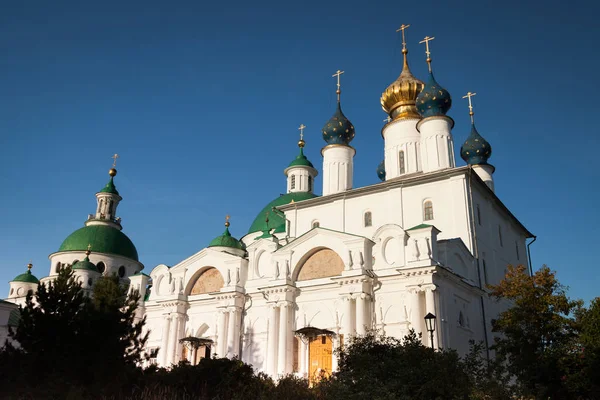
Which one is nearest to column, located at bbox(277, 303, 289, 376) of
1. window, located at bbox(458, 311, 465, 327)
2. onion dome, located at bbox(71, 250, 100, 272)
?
window, located at bbox(458, 311, 465, 327)

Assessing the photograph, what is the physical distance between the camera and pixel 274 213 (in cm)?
3325

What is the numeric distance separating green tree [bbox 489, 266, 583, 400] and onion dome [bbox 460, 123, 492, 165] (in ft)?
52.9

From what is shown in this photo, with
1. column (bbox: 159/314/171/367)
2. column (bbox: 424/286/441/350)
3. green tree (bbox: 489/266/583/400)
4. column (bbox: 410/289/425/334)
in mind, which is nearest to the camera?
green tree (bbox: 489/266/583/400)

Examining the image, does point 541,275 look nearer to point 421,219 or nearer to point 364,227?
point 421,219

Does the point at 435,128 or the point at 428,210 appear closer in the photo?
the point at 428,210

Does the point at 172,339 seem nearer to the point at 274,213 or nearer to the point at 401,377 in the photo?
the point at 274,213

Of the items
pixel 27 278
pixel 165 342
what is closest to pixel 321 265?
pixel 165 342

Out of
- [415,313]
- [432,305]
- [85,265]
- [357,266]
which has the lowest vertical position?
[415,313]

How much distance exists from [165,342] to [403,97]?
17.8 meters

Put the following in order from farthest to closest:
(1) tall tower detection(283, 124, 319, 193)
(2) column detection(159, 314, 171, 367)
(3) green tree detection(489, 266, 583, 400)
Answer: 1. (1) tall tower detection(283, 124, 319, 193)
2. (2) column detection(159, 314, 171, 367)
3. (3) green tree detection(489, 266, 583, 400)

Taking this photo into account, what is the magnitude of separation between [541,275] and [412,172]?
1122 centimetres

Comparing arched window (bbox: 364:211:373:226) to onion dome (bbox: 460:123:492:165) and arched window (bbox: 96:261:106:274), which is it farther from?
arched window (bbox: 96:261:106:274)

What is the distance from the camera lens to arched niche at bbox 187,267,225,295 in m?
25.9

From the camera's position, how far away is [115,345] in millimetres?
13875
